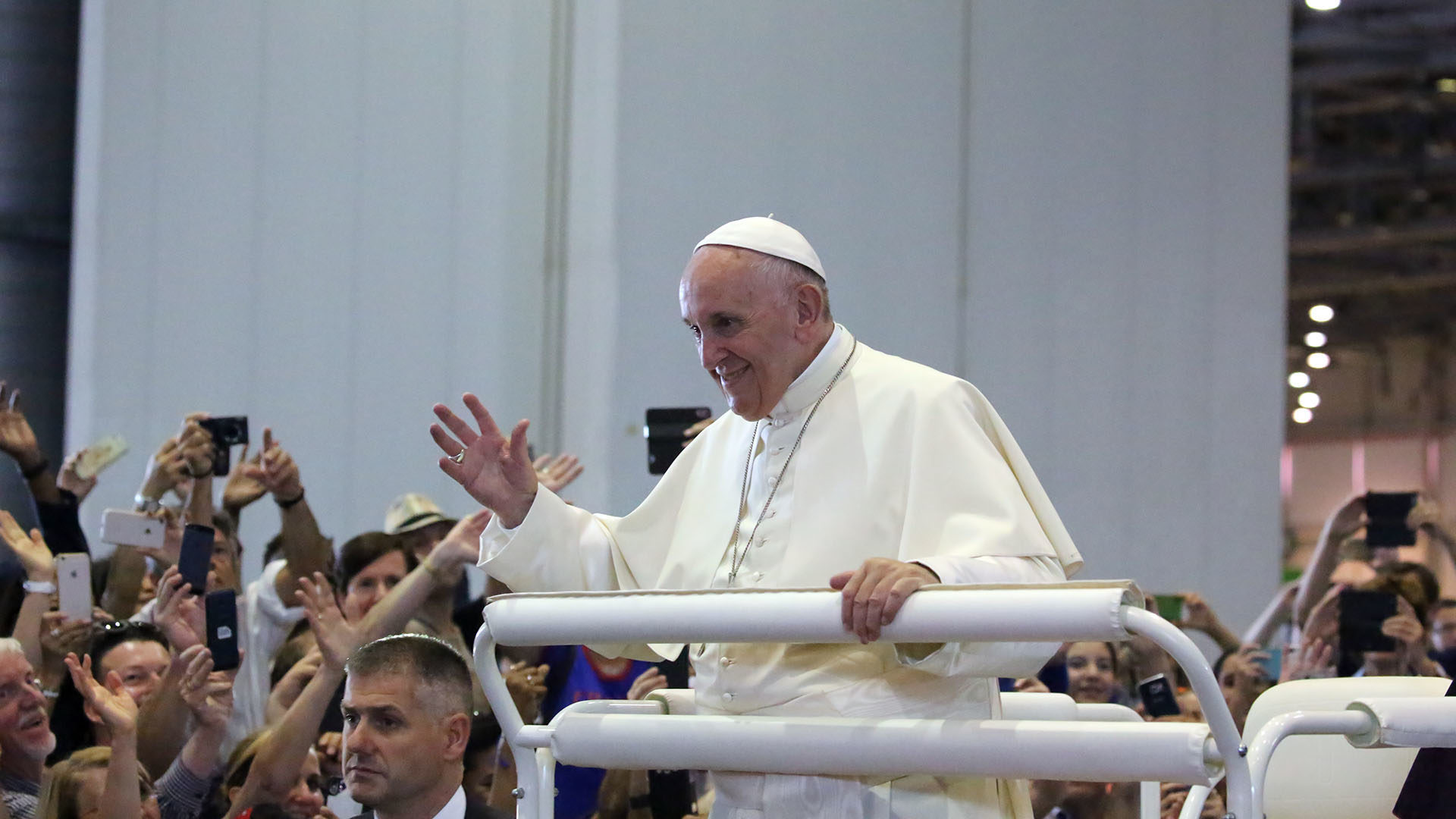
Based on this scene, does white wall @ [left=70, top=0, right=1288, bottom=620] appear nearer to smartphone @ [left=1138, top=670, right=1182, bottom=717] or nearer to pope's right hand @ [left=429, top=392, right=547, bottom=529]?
smartphone @ [left=1138, top=670, right=1182, bottom=717]

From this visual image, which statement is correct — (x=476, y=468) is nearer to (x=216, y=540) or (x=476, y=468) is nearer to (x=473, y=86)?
(x=216, y=540)

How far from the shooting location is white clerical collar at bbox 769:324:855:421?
2748 mm

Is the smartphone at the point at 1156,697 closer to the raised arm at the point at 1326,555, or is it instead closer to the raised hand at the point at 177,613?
the raised arm at the point at 1326,555

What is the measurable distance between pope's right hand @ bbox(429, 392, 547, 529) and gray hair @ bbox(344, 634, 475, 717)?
33.1 inches

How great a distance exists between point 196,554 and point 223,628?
1.08ft

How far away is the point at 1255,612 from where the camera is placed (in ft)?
29.6

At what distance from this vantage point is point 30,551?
15.2 feet

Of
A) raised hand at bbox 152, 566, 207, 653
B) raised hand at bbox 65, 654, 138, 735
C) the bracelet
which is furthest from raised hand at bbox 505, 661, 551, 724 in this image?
the bracelet

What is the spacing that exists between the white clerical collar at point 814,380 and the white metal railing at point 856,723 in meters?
0.73

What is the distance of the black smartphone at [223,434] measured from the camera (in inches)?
215

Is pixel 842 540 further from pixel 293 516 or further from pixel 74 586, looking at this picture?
pixel 293 516

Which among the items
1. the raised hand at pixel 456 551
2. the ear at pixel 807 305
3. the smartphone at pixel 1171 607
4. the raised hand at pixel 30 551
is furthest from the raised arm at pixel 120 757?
the smartphone at pixel 1171 607

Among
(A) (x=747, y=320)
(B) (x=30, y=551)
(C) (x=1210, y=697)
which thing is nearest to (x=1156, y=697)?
(A) (x=747, y=320)

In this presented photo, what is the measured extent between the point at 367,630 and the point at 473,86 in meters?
4.48
